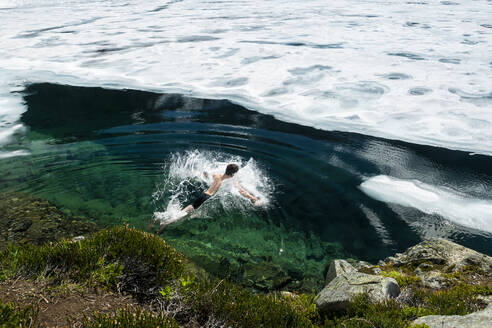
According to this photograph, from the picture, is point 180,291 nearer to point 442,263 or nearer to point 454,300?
point 454,300

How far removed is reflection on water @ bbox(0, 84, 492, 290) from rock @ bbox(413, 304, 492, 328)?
3.01m

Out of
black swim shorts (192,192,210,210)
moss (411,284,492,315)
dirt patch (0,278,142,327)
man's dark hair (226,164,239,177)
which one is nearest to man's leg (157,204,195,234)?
black swim shorts (192,192,210,210)

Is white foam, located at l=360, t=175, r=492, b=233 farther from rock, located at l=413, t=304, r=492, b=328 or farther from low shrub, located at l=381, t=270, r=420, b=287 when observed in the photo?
rock, located at l=413, t=304, r=492, b=328

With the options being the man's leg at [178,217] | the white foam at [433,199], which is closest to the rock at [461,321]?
the white foam at [433,199]

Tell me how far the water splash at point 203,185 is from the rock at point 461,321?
5441 mm

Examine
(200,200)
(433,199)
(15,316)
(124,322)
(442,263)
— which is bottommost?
(200,200)

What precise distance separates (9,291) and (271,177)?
7.02 m

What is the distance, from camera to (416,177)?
376 inches

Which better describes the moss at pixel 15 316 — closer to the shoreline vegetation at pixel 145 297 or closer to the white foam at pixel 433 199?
the shoreline vegetation at pixel 145 297

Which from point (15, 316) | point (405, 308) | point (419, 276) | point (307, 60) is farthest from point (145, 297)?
point (307, 60)

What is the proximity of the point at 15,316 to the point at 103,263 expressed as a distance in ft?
4.72

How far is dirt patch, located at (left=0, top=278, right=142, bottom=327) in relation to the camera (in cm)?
367

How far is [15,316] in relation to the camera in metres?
3.31

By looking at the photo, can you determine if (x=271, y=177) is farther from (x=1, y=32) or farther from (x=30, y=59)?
(x=1, y=32)
